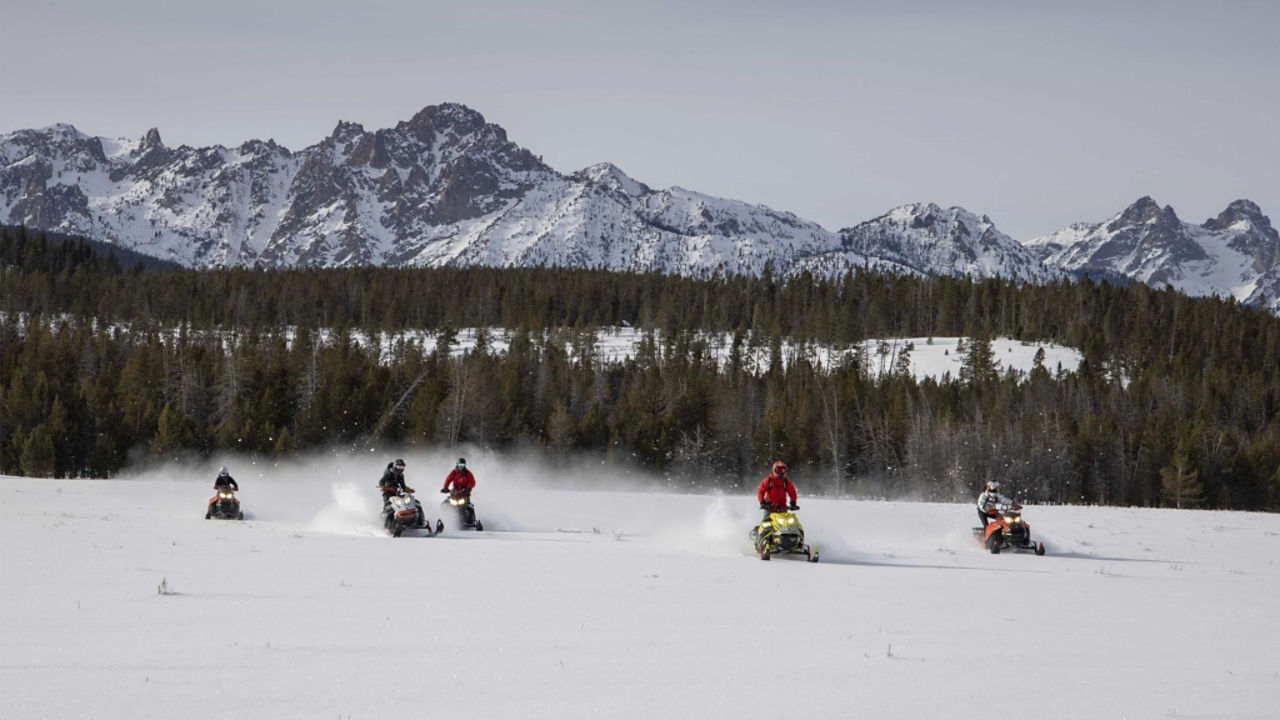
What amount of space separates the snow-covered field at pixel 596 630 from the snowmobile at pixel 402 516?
1.46m

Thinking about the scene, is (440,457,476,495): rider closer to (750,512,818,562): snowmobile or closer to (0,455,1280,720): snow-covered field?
(0,455,1280,720): snow-covered field

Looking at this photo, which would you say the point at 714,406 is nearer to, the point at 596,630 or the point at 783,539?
the point at 783,539

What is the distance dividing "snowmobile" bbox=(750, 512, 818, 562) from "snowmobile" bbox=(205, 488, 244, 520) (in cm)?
1537

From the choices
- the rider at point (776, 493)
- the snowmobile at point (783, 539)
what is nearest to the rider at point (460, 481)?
the rider at point (776, 493)

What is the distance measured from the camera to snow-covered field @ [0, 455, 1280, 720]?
7309mm

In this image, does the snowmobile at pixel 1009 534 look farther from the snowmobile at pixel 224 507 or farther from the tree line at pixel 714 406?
the tree line at pixel 714 406

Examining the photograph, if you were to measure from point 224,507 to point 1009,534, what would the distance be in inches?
801

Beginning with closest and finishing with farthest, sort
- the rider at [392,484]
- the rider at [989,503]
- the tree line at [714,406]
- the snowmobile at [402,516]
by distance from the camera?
the snowmobile at [402,516], the rider at [392,484], the rider at [989,503], the tree line at [714,406]

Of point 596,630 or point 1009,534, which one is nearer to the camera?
point 596,630

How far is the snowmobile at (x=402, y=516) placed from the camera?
22766 mm

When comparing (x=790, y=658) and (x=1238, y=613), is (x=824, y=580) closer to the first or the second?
(x=1238, y=613)

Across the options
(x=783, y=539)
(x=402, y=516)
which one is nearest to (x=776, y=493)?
(x=783, y=539)

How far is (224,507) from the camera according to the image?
89.9 feet

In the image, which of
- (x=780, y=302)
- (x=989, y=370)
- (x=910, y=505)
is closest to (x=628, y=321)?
(x=780, y=302)
